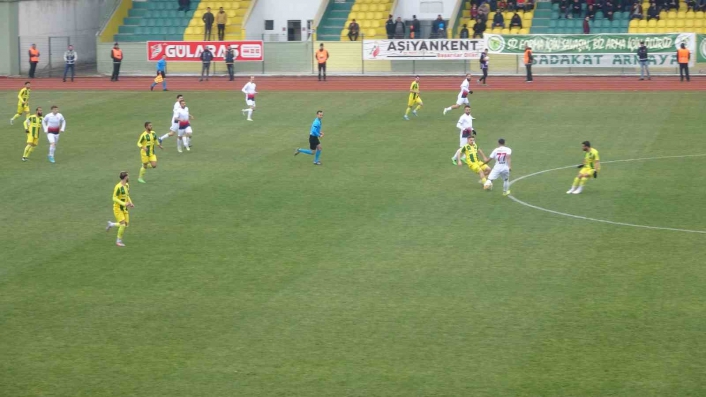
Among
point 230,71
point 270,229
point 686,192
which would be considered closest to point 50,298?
point 270,229

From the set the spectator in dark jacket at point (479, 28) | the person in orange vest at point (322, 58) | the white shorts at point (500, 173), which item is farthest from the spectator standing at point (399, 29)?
the white shorts at point (500, 173)

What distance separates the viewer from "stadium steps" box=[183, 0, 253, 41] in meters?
60.8

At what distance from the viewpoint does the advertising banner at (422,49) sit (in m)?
56.1

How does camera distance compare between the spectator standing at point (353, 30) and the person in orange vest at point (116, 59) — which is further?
the spectator standing at point (353, 30)

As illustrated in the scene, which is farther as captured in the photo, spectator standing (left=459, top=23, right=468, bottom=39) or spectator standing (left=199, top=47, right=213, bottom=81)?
spectator standing (left=459, top=23, right=468, bottom=39)

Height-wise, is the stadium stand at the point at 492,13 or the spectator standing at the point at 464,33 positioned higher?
the stadium stand at the point at 492,13

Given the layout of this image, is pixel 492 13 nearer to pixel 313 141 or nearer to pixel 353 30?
pixel 353 30

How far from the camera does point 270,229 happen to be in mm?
24438

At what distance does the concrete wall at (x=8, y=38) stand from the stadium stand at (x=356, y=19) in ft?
57.4

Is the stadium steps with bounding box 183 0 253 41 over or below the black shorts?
over

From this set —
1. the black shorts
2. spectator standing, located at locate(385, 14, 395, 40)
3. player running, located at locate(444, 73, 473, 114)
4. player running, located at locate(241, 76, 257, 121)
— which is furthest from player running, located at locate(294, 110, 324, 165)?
spectator standing, located at locate(385, 14, 395, 40)

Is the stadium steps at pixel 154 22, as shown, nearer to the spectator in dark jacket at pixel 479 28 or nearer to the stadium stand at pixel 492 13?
the stadium stand at pixel 492 13

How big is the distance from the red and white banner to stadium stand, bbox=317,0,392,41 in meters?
5.32

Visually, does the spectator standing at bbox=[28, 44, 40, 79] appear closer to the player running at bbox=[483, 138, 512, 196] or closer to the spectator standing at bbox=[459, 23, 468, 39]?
the spectator standing at bbox=[459, 23, 468, 39]
